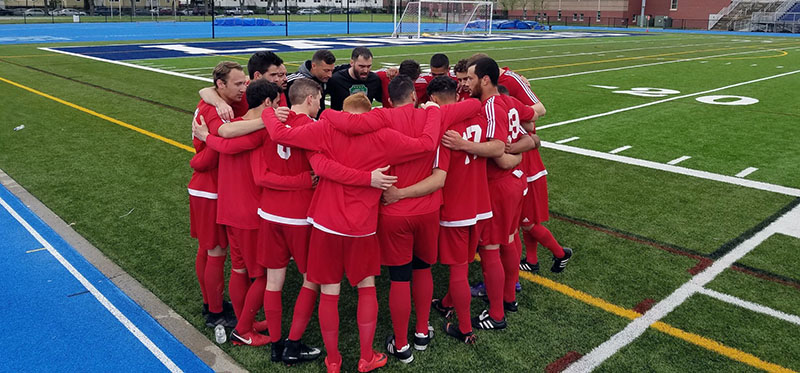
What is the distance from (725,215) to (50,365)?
272 inches

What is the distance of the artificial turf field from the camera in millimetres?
4262

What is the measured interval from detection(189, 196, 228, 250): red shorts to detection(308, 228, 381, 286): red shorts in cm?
88

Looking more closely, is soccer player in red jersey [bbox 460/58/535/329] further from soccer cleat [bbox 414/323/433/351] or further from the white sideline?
the white sideline

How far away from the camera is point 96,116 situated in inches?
486

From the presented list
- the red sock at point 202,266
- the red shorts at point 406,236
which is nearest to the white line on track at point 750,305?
the red shorts at point 406,236

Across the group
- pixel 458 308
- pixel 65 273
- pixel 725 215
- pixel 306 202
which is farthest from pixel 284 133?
pixel 725 215

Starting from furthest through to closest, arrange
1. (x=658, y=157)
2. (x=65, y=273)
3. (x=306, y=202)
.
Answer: (x=658, y=157), (x=65, y=273), (x=306, y=202)

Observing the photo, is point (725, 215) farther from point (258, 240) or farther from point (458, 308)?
point (258, 240)

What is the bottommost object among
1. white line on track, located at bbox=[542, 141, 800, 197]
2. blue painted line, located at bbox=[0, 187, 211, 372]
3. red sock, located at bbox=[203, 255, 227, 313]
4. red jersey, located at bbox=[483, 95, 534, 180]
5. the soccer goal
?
blue painted line, located at bbox=[0, 187, 211, 372]

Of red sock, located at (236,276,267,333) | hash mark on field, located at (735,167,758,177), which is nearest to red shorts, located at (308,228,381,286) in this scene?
red sock, located at (236,276,267,333)

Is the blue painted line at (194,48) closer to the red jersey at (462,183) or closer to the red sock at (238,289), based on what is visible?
the red sock at (238,289)

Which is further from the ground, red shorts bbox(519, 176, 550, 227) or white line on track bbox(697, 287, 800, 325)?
red shorts bbox(519, 176, 550, 227)

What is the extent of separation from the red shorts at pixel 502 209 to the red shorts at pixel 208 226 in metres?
1.92

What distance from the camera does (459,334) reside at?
170 inches
